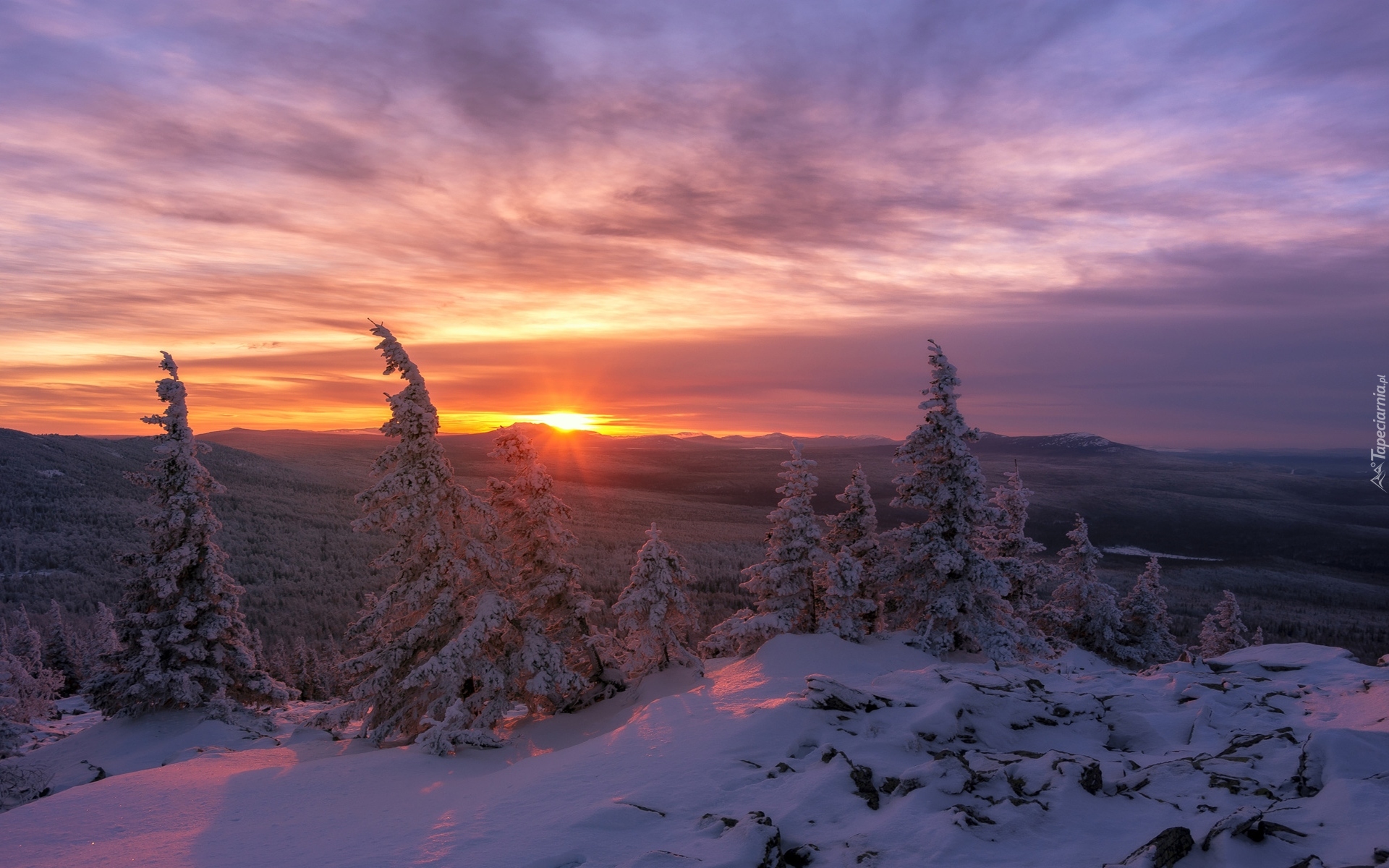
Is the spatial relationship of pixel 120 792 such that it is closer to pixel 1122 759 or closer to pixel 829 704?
pixel 829 704

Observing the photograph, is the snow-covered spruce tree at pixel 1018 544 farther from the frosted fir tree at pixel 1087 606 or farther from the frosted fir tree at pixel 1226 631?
the frosted fir tree at pixel 1226 631

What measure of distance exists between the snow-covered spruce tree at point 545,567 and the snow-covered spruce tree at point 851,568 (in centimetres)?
816

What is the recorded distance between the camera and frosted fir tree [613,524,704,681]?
2192 centimetres

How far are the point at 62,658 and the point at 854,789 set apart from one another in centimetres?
6986

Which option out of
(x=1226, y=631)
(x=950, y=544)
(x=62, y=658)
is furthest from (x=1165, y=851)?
(x=62, y=658)

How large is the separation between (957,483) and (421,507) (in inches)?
738

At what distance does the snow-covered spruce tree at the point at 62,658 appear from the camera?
171ft

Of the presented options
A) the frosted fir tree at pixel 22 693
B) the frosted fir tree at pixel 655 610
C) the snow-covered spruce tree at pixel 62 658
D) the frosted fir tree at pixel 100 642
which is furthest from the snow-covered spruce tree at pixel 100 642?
the frosted fir tree at pixel 655 610

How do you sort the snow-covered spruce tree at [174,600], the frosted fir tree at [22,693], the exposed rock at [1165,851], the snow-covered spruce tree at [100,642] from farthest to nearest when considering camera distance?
the snow-covered spruce tree at [100,642], the frosted fir tree at [22,693], the snow-covered spruce tree at [174,600], the exposed rock at [1165,851]

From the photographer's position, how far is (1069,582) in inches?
1420

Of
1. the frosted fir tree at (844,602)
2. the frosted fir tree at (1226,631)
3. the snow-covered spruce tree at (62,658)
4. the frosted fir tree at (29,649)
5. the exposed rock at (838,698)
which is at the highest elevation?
the exposed rock at (838,698)

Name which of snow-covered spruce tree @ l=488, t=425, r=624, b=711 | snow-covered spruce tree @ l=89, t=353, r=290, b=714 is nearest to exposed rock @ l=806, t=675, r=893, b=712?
snow-covered spruce tree @ l=488, t=425, r=624, b=711

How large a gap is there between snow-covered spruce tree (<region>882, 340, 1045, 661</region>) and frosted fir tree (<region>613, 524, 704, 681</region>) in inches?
348

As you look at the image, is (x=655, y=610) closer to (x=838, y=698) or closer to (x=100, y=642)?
(x=838, y=698)
